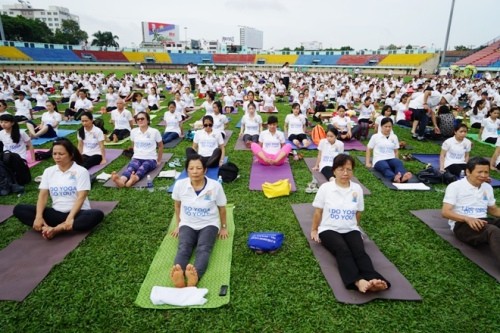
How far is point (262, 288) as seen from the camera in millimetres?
3104

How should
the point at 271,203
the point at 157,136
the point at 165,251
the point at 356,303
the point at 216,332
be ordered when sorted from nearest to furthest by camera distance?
the point at 216,332
the point at 356,303
the point at 165,251
the point at 271,203
the point at 157,136

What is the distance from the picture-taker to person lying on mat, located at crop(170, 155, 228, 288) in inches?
130

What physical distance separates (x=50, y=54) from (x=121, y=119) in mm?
47938

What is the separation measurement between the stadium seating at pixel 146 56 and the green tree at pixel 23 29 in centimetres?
1501

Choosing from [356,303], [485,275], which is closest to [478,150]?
[485,275]

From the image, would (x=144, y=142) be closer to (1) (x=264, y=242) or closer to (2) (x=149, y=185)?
(2) (x=149, y=185)

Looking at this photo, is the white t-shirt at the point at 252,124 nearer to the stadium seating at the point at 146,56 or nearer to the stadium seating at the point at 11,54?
the stadium seating at the point at 11,54

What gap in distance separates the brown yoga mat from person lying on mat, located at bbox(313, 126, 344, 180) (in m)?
2.13

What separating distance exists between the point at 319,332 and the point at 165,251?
1973mm

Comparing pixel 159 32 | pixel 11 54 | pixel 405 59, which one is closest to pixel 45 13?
pixel 159 32

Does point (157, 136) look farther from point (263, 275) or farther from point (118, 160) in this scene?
point (263, 275)

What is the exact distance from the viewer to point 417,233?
4.14 metres

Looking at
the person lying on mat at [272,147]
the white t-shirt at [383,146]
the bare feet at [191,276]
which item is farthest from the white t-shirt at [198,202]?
the white t-shirt at [383,146]

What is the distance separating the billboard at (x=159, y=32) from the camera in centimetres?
8438
